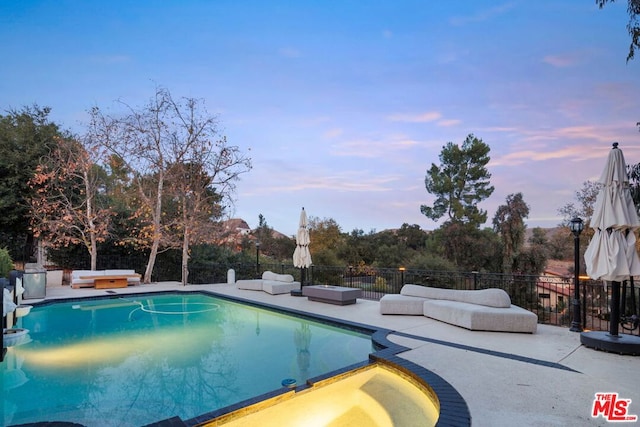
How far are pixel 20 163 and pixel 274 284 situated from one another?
37.9ft

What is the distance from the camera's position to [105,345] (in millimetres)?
5531

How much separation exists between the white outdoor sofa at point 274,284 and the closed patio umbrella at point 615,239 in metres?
7.35

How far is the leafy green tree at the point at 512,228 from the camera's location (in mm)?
18625

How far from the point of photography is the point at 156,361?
4.74 metres

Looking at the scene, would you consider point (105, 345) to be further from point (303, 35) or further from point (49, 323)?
point (303, 35)

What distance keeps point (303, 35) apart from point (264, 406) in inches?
353

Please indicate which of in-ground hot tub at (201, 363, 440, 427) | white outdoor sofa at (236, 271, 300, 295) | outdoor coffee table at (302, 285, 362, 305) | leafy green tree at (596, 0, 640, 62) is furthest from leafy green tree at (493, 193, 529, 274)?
in-ground hot tub at (201, 363, 440, 427)

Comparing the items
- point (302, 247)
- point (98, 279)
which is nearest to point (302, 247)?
point (302, 247)

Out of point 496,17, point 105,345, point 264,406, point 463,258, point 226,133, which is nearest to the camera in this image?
point 264,406

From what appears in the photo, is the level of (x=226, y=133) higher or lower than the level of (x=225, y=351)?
higher

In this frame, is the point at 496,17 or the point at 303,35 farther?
the point at 303,35

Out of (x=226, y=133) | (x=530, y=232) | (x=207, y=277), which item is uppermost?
(x=226, y=133)

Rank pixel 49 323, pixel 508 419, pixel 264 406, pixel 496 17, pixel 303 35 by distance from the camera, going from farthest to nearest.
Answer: pixel 303 35, pixel 496 17, pixel 49 323, pixel 264 406, pixel 508 419

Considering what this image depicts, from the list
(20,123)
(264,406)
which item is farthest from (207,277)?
(264,406)
